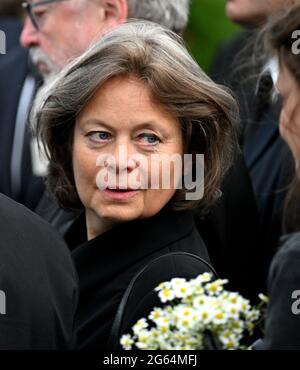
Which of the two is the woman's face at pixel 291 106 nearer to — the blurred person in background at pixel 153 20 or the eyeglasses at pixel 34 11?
the blurred person in background at pixel 153 20

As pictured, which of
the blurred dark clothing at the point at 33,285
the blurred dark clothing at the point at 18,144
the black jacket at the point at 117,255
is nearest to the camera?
the blurred dark clothing at the point at 33,285

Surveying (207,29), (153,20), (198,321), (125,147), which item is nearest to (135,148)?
(125,147)

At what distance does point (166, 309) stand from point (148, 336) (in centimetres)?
9

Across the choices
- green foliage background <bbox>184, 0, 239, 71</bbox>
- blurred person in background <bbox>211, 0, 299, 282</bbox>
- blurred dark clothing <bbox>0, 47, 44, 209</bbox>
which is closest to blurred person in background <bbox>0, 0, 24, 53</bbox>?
green foliage background <bbox>184, 0, 239, 71</bbox>

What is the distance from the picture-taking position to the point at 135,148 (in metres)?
3.26

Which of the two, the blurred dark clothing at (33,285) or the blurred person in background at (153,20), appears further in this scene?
the blurred person in background at (153,20)

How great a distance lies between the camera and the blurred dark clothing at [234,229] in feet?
12.7

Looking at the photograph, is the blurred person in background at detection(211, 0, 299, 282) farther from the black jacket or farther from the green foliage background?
the green foliage background

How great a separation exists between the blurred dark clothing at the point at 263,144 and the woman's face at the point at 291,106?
1263mm

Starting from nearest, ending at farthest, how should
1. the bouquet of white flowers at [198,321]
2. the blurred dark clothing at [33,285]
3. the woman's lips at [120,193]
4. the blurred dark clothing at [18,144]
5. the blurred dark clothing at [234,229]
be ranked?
1. the bouquet of white flowers at [198,321]
2. the blurred dark clothing at [33,285]
3. the woman's lips at [120,193]
4. the blurred dark clothing at [234,229]
5. the blurred dark clothing at [18,144]

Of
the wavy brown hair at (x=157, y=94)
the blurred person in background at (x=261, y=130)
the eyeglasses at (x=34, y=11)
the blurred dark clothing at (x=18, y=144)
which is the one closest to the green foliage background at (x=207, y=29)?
the blurred dark clothing at (x=18, y=144)
